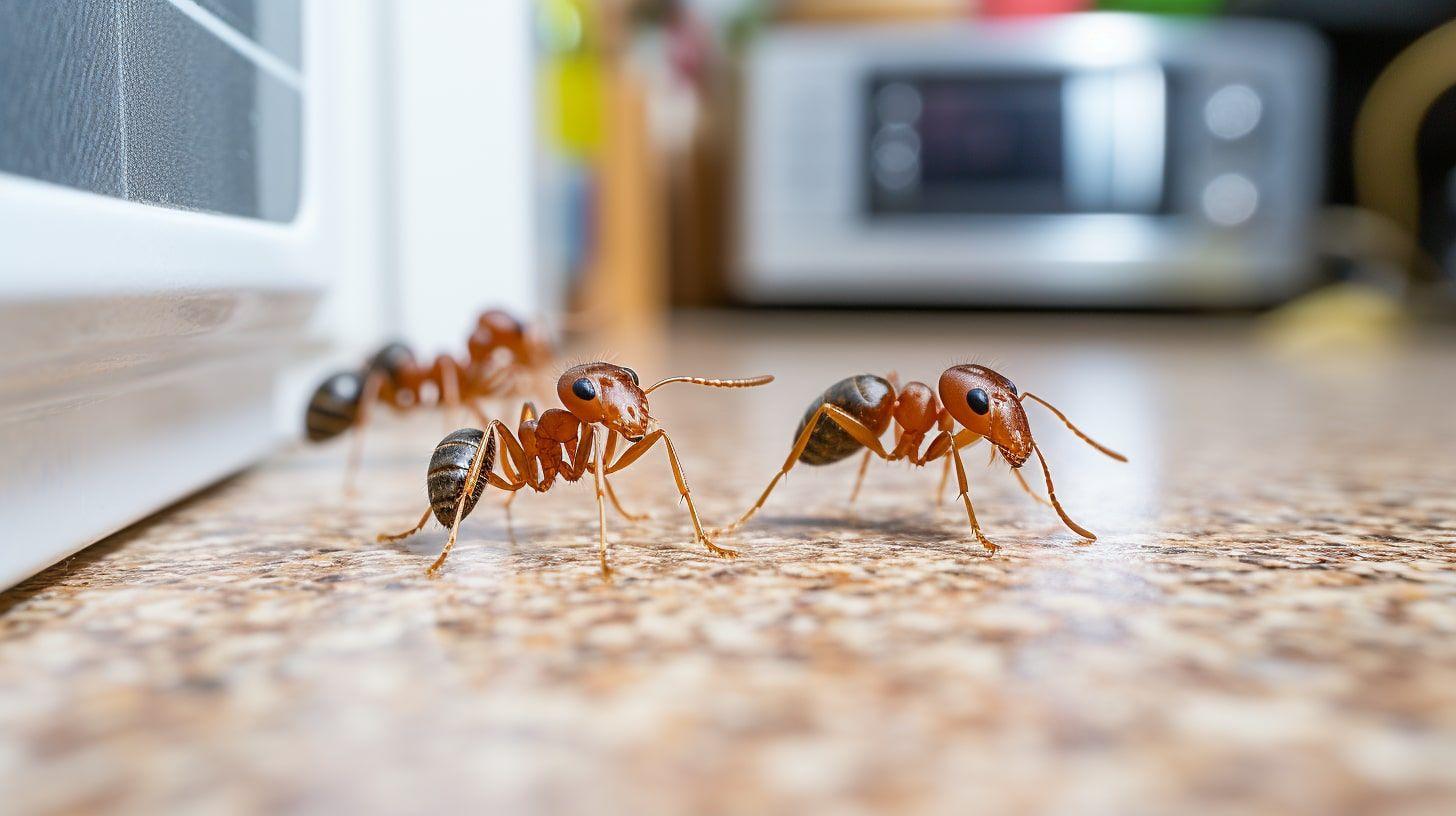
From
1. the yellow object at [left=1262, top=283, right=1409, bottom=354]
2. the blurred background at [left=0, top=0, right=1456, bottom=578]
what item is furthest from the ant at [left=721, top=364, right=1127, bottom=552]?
the yellow object at [left=1262, top=283, right=1409, bottom=354]

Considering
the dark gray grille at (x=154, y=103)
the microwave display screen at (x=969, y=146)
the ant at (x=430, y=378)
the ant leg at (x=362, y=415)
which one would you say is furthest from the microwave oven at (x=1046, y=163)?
the dark gray grille at (x=154, y=103)

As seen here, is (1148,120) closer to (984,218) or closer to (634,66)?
(984,218)

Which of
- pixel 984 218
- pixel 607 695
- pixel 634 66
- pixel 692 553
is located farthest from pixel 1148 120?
pixel 607 695

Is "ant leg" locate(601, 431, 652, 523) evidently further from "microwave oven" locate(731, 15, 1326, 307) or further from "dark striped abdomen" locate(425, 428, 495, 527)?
"microwave oven" locate(731, 15, 1326, 307)

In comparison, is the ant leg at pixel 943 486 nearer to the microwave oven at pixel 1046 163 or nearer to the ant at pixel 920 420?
the ant at pixel 920 420

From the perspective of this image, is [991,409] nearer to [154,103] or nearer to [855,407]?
[855,407]

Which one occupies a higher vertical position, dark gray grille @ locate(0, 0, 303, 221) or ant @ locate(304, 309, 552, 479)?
dark gray grille @ locate(0, 0, 303, 221)
